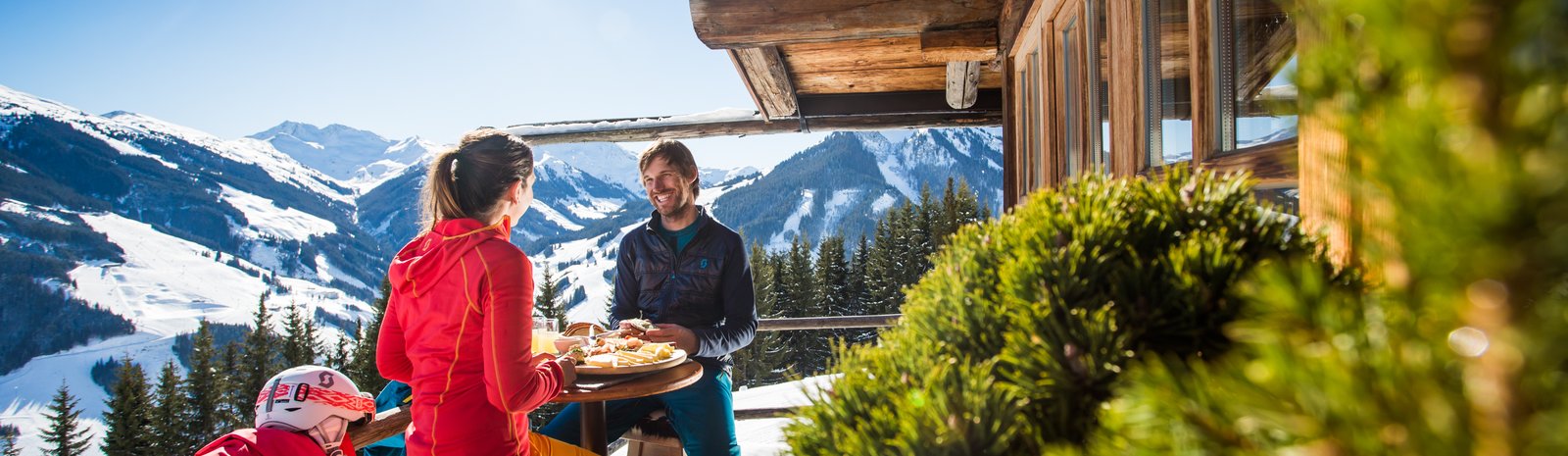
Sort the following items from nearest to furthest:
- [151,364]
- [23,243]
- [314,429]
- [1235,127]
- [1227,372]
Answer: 1. [1227,372]
2. [1235,127]
3. [314,429]
4. [151,364]
5. [23,243]

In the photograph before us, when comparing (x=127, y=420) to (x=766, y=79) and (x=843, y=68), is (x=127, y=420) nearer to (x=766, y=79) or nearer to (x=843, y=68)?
(x=766, y=79)

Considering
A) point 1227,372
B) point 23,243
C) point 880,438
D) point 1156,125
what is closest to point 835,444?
point 880,438

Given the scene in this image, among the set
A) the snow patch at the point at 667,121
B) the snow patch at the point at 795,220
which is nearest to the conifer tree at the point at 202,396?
the snow patch at the point at 667,121

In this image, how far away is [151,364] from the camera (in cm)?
14512

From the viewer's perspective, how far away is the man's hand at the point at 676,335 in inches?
127

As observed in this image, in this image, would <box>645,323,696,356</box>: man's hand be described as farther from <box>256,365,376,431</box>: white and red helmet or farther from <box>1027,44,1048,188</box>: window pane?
<box>1027,44,1048,188</box>: window pane

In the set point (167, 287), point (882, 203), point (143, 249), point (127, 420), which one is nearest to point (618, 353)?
point (127, 420)

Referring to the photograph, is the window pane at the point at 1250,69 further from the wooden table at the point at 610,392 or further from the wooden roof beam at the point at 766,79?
the wooden roof beam at the point at 766,79

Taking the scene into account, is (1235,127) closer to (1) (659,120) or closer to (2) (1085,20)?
(2) (1085,20)

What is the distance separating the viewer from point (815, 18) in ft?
12.5

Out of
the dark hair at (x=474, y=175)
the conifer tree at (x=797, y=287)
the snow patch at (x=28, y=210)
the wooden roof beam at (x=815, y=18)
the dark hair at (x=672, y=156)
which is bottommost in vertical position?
the conifer tree at (x=797, y=287)

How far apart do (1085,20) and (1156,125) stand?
2.56 ft

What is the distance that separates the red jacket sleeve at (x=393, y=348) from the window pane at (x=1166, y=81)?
7.55ft

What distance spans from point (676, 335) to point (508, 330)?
1.24m
